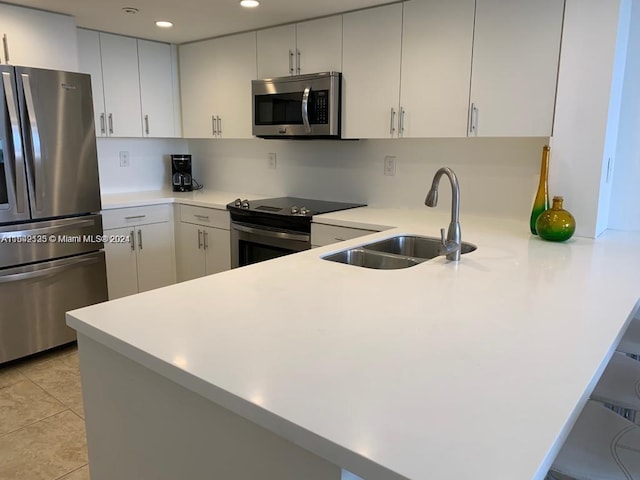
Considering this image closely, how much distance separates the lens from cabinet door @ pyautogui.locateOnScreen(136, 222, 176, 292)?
12.2ft

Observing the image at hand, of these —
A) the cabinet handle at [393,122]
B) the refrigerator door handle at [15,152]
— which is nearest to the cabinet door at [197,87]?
the refrigerator door handle at [15,152]

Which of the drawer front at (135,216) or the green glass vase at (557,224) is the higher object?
the green glass vase at (557,224)

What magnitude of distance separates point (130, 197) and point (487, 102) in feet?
8.79

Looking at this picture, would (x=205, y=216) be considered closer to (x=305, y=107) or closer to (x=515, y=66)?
(x=305, y=107)

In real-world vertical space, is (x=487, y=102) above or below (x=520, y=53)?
below

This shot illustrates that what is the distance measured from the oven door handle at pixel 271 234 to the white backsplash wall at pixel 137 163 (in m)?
1.30

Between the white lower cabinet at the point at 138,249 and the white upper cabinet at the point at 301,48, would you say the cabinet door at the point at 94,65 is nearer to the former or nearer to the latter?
the white lower cabinet at the point at 138,249

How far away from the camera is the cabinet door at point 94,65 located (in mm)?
3547

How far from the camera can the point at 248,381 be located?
36.1 inches

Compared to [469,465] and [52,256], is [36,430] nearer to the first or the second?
[52,256]

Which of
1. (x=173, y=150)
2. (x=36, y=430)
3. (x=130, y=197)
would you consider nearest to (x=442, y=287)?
(x=36, y=430)

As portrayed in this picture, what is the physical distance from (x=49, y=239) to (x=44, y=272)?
20 cm

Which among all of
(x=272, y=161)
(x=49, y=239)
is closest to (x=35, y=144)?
(x=49, y=239)

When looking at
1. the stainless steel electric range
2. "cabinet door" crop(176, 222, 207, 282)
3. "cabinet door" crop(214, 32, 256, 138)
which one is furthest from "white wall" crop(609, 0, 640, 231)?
"cabinet door" crop(176, 222, 207, 282)
